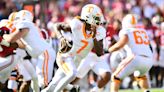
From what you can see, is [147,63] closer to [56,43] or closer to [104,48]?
[104,48]

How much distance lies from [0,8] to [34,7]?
4.11 feet

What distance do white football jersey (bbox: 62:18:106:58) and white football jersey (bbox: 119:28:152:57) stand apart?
0.68 m

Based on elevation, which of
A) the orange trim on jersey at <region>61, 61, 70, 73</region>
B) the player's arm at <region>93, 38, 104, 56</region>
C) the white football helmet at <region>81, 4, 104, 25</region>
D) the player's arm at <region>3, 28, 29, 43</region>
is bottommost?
the orange trim on jersey at <region>61, 61, 70, 73</region>

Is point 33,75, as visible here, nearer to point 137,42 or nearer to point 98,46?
point 98,46

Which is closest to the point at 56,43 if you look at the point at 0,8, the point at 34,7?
the point at 34,7

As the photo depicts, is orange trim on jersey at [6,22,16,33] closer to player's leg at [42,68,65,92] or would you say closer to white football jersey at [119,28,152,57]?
player's leg at [42,68,65,92]

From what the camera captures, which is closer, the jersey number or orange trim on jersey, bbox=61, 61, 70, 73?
orange trim on jersey, bbox=61, 61, 70, 73

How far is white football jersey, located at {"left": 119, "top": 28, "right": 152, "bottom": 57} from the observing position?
10078mm

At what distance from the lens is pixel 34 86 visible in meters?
9.84

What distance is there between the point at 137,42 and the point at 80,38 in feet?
3.90

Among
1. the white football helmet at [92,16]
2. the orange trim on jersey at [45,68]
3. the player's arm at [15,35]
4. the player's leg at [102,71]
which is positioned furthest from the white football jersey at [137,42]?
the player's arm at [15,35]

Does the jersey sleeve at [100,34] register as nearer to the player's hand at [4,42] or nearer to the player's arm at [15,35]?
Result: the player's arm at [15,35]

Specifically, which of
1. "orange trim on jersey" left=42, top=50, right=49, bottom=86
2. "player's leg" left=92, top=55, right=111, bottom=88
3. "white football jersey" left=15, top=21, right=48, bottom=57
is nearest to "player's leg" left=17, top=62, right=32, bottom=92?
"orange trim on jersey" left=42, top=50, right=49, bottom=86

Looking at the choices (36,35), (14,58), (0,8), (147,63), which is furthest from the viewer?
(0,8)
